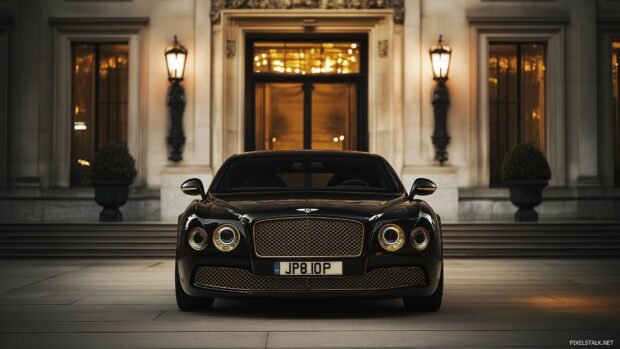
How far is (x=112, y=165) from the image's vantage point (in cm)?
1862

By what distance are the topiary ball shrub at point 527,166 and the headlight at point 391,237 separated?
11.5m

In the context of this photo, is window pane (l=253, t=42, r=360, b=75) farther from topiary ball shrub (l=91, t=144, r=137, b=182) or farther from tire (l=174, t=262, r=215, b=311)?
tire (l=174, t=262, r=215, b=311)

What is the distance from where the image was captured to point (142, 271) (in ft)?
42.0

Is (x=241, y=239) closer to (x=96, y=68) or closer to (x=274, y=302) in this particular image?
(x=274, y=302)

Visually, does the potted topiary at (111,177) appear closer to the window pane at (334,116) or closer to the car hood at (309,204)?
the window pane at (334,116)

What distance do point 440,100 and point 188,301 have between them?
13.4 metres

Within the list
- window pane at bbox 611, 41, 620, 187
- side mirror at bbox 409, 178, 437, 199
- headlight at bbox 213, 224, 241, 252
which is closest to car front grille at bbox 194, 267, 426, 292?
headlight at bbox 213, 224, 241, 252

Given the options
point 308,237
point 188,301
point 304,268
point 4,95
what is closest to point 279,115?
point 4,95

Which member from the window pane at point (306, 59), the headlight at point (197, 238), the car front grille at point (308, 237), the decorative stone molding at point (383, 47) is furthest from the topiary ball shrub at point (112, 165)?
the car front grille at point (308, 237)

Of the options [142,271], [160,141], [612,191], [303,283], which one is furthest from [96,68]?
[303,283]

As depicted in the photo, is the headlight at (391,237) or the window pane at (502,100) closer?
the headlight at (391,237)

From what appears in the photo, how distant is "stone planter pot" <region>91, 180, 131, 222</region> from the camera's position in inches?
738

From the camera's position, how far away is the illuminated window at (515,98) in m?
21.7

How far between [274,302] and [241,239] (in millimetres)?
1598
